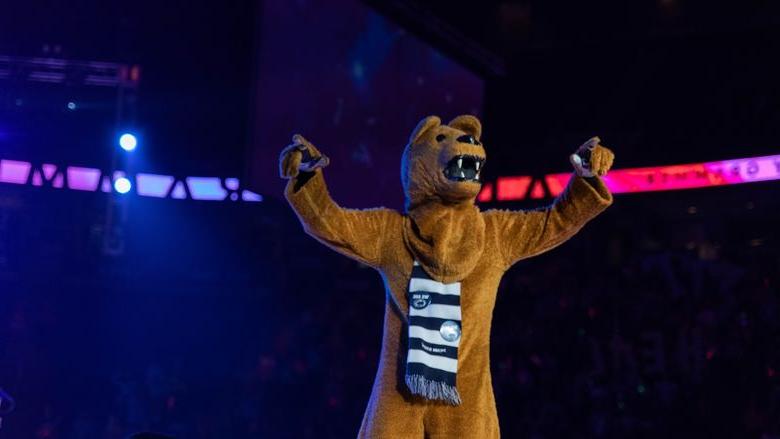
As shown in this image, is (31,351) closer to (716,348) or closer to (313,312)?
(313,312)

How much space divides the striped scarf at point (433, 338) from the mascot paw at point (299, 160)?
0.38 metres

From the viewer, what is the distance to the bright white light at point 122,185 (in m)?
6.41

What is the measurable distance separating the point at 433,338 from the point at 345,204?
2.88 meters

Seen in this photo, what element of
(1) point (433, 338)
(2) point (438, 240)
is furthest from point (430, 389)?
(2) point (438, 240)

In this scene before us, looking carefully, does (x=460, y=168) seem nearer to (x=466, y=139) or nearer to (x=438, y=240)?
(x=466, y=139)

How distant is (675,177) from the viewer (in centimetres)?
667

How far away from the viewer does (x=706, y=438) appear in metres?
5.19

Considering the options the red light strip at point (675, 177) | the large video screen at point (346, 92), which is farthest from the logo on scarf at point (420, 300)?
the red light strip at point (675, 177)

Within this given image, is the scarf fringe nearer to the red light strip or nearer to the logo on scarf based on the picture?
the logo on scarf

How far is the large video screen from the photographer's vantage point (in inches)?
177

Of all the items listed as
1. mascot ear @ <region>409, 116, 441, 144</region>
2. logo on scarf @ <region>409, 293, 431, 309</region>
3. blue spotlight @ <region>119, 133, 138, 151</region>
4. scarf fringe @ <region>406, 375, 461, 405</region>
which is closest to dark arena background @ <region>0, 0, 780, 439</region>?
blue spotlight @ <region>119, 133, 138, 151</region>

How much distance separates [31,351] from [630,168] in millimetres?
4742

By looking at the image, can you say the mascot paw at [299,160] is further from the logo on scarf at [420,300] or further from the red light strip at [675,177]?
the red light strip at [675,177]

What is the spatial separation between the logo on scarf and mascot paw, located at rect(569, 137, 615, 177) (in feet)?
1.69
